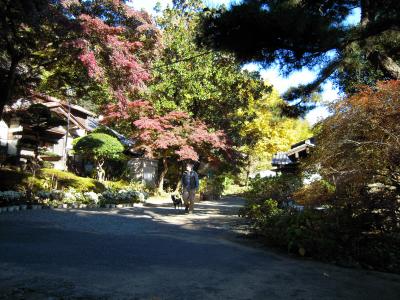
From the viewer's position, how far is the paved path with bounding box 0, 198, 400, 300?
4496 mm

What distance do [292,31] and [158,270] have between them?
12.5 ft

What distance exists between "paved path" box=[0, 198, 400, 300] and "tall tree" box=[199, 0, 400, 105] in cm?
328

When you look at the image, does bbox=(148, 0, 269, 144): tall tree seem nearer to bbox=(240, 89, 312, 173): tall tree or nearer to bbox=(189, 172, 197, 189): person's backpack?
bbox=(189, 172, 197, 189): person's backpack

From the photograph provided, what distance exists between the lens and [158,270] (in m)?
5.48

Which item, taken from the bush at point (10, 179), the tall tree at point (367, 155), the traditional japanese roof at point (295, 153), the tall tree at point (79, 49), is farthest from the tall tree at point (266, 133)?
the tall tree at point (367, 155)

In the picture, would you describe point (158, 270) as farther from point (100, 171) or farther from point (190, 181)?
point (100, 171)

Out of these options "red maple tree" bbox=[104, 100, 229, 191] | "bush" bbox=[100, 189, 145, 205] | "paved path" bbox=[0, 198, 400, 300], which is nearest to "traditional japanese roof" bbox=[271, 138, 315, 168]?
"red maple tree" bbox=[104, 100, 229, 191]

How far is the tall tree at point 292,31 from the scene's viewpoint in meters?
5.49

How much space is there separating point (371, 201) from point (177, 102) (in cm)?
1843

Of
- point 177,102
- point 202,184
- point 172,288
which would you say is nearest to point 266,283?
point 172,288

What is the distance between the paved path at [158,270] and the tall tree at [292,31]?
129 inches

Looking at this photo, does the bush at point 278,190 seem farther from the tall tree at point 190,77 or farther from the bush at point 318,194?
the tall tree at point 190,77

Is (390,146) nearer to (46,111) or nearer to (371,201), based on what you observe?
(371,201)

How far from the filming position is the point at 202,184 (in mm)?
27688
